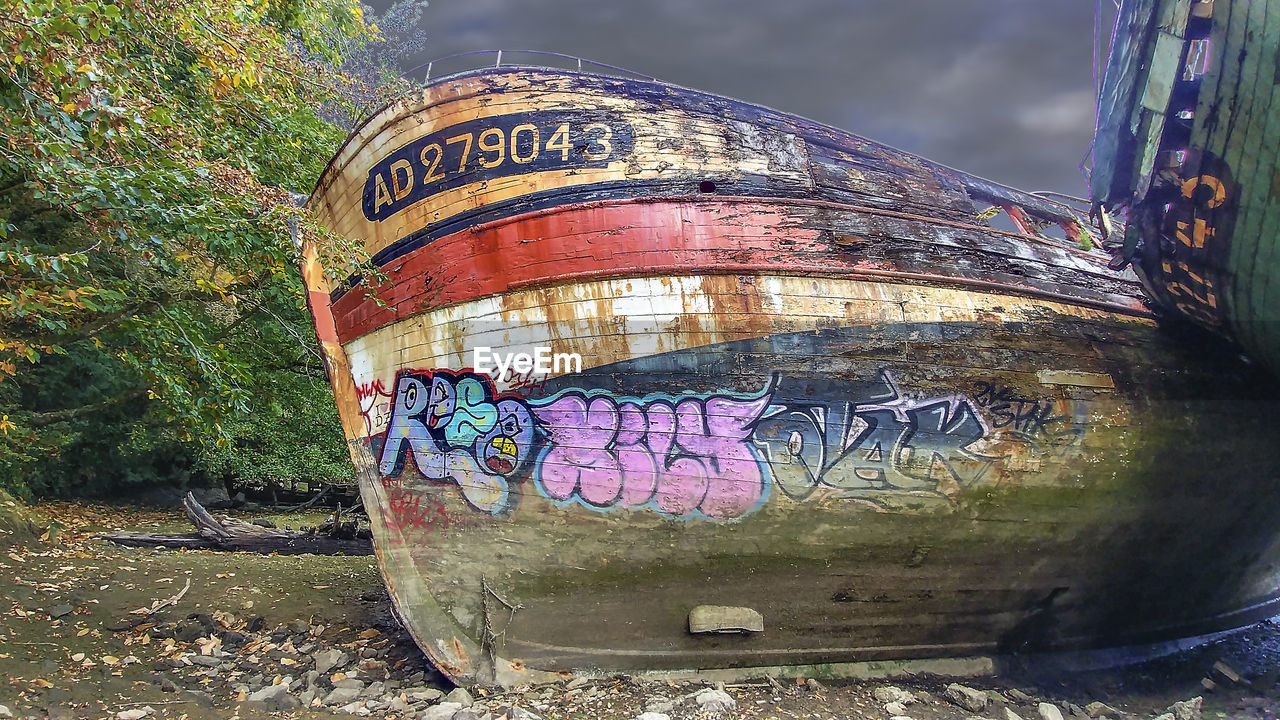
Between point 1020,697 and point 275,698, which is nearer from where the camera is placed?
point 275,698

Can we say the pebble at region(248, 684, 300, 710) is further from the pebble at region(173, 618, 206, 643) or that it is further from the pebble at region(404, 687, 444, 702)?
the pebble at region(173, 618, 206, 643)

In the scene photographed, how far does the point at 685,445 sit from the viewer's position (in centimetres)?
482

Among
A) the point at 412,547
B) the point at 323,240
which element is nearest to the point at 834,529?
the point at 412,547

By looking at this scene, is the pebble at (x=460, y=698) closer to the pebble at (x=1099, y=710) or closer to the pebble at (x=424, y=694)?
the pebble at (x=424, y=694)

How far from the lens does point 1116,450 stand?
5785 mm

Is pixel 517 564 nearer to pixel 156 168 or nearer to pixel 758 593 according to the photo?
pixel 758 593

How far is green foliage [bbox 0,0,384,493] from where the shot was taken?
417 centimetres

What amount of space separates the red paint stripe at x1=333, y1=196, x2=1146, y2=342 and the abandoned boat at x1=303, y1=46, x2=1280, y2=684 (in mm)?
19

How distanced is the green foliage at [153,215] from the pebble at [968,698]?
19.9 ft

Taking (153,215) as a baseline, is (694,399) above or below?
below

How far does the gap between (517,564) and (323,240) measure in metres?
2.90

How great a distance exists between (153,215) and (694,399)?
4.08 metres

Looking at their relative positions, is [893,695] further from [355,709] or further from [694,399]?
[355,709]

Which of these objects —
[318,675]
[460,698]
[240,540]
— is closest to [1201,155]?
[460,698]
